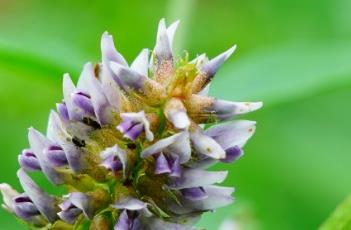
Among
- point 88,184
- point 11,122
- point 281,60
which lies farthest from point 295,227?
point 88,184

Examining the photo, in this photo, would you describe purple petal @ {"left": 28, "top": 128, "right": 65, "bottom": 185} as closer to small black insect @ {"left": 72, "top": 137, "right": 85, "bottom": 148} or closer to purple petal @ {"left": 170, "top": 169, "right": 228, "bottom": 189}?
small black insect @ {"left": 72, "top": 137, "right": 85, "bottom": 148}

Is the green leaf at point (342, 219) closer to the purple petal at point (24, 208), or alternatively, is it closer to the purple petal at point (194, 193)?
the purple petal at point (194, 193)

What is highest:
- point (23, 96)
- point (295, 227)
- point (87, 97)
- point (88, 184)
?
point (23, 96)

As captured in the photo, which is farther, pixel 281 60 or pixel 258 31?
pixel 258 31

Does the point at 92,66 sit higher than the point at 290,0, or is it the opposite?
the point at 290,0

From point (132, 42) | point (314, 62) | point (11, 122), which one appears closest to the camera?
point (314, 62)

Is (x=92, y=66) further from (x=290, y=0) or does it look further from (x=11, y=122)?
(x=290, y=0)

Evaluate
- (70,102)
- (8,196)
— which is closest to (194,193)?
(70,102)

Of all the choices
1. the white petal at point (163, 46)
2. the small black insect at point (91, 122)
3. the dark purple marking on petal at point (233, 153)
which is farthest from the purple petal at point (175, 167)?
the white petal at point (163, 46)
